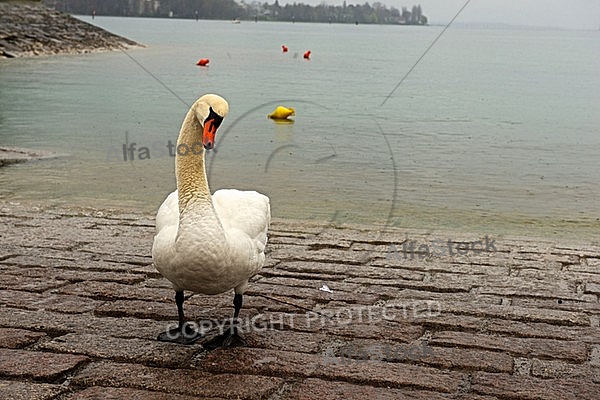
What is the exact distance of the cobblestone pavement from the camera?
3039mm

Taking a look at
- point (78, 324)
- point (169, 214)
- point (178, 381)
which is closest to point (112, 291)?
point (78, 324)

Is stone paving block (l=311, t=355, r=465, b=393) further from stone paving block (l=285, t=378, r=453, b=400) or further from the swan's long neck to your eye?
the swan's long neck

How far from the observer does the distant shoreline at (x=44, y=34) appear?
32000 millimetres

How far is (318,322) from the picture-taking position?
12.4 ft

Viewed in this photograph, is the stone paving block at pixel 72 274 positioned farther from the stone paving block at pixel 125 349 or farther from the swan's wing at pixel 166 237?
the stone paving block at pixel 125 349

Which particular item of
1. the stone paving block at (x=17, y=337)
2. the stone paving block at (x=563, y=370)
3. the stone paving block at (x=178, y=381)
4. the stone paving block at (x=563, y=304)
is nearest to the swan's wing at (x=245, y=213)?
the stone paving block at (x=178, y=381)

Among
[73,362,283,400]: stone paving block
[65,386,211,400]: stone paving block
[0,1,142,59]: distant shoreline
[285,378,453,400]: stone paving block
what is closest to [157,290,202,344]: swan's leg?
[73,362,283,400]: stone paving block

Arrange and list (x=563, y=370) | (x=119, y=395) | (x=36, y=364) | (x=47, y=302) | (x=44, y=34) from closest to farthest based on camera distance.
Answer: (x=119, y=395) → (x=36, y=364) → (x=563, y=370) → (x=47, y=302) → (x=44, y=34)

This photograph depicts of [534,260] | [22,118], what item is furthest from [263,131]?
[534,260]

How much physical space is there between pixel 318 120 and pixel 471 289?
9719 mm

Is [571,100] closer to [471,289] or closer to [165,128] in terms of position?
[165,128]

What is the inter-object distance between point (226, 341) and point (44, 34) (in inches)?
1364

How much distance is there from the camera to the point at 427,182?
348 inches

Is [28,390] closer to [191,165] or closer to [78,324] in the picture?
[78,324]
